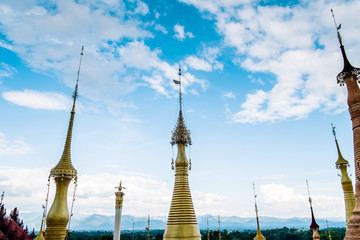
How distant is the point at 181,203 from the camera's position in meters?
22.6

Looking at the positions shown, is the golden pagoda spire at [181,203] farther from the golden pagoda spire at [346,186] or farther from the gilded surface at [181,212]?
the golden pagoda spire at [346,186]

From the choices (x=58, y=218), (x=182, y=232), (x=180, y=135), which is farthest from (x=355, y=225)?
(x=58, y=218)

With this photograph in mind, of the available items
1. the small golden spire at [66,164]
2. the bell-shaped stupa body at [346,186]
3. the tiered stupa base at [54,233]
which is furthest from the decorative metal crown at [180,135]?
the bell-shaped stupa body at [346,186]

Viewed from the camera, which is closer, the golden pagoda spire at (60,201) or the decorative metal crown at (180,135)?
the golden pagoda spire at (60,201)

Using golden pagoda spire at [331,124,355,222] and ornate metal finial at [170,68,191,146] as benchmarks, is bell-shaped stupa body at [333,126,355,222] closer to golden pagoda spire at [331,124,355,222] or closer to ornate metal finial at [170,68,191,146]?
golden pagoda spire at [331,124,355,222]

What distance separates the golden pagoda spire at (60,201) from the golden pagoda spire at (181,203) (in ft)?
39.5

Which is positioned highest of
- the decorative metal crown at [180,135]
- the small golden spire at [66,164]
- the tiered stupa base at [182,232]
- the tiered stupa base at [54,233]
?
the decorative metal crown at [180,135]

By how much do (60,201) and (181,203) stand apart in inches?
519

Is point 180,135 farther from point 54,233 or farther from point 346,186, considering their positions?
point 346,186

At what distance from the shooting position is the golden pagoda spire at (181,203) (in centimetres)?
2138

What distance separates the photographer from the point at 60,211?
10.9 metres

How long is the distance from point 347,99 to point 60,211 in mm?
23196

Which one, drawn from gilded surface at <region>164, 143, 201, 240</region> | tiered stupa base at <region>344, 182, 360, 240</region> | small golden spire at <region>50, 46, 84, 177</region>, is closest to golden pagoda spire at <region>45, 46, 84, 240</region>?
small golden spire at <region>50, 46, 84, 177</region>

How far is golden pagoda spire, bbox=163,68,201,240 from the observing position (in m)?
21.4
